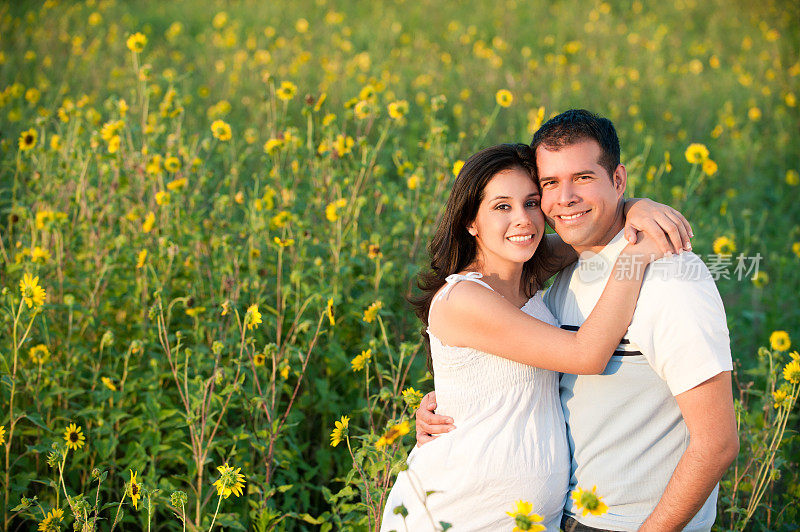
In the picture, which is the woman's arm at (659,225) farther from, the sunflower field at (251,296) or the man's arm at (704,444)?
the sunflower field at (251,296)

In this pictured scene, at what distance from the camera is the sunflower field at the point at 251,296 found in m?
2.19

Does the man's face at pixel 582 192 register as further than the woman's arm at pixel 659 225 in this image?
Yes

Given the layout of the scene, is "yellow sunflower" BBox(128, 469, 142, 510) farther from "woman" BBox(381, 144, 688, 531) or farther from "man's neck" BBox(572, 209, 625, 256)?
"man's neck" BBox(572, 209, 625, 256)

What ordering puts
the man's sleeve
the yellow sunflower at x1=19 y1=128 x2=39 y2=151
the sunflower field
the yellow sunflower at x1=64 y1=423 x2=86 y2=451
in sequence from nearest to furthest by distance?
the man's sleeve < the yellow sunflower at x1=64 y1=423 x2=86 y2=451 < the sunflower field < the yellow sunflower at x1=19 y1=128 x2=39 y2=151

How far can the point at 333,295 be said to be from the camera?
252cm

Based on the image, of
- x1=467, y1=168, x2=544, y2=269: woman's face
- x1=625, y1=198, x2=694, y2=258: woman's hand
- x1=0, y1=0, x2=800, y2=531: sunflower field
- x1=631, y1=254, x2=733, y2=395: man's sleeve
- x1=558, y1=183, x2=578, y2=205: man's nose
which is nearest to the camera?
x1=631, y1=254, x2=733, y2=395: man's sleeve

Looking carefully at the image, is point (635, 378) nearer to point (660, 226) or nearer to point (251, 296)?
point (660, 226)

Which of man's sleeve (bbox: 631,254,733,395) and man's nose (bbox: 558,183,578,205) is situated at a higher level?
man's nose (bbox: 558,183,578,205)

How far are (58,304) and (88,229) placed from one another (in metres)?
0.44

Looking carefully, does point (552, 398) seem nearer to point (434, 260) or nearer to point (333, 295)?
point (434, 260)

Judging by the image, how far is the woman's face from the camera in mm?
1921

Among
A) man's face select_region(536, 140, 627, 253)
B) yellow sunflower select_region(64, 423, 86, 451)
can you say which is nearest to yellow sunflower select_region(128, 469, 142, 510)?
yellow sunflower select_region(64, 423, 86, 451)

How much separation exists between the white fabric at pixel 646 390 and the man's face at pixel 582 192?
83 mm

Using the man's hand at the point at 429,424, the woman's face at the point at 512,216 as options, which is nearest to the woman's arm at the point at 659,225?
the woman's face at the point at 512,216
